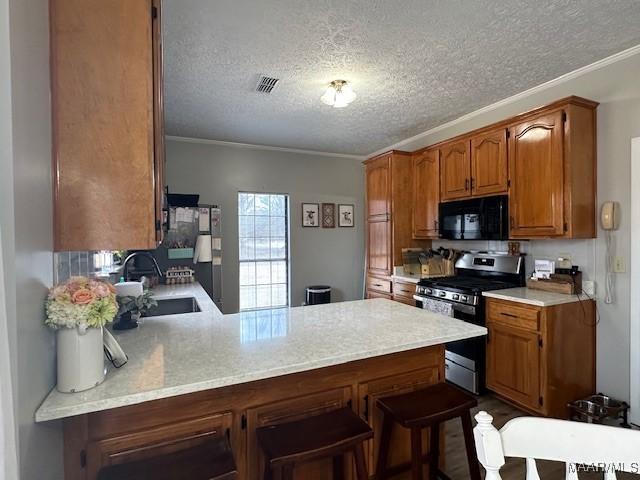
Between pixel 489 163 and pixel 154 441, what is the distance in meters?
3.30

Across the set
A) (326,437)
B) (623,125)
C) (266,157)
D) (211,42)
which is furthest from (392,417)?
(266,157)

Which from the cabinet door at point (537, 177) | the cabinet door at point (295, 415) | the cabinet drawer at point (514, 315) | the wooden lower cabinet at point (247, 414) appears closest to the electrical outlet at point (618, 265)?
the cabinet door at point (537, 177)

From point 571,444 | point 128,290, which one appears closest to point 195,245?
point 128,290

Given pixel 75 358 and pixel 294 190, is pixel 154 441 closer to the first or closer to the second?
pixel 75 358

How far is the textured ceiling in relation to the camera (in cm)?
194

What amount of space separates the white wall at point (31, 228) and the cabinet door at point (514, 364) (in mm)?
2827

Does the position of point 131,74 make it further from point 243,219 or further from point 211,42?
point 243,219

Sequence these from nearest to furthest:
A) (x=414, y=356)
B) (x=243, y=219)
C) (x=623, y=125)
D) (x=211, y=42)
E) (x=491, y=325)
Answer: (x=414, y=356) → (x=211, y=42) → (x=623, y=125) → (x=491, y=325) → (x=243, y=219)

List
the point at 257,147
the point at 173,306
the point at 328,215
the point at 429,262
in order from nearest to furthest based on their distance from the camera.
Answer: the point at 173,306 → the point at 429,262 → the point at 257,147 → the point at 328,215

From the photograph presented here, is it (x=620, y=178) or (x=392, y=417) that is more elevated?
(x=620, y=178)

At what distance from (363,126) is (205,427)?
11.8 feet

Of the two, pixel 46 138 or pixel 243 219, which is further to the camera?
pixel 243 219

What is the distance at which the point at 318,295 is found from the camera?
192 inches

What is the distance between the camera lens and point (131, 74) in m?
1.22
